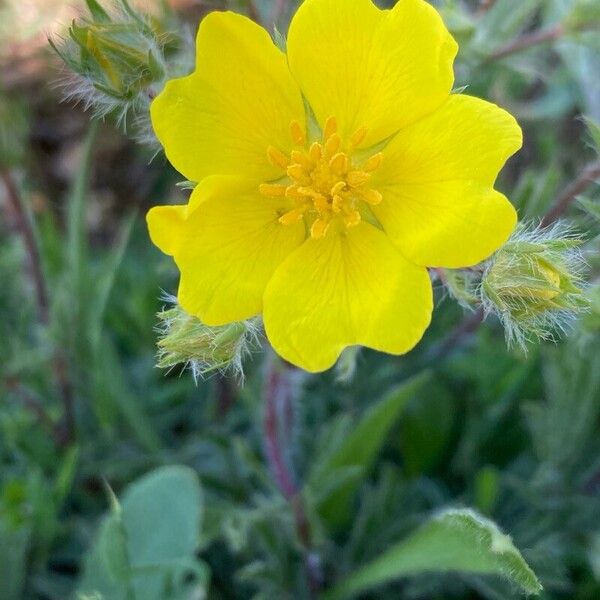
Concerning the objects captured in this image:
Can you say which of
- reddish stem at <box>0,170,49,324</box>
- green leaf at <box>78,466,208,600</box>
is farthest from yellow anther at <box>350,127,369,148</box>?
reddish stem at <box>0,170,49,324</box>

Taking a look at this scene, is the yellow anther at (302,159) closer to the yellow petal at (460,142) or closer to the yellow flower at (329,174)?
the yellow flower at (329,174)

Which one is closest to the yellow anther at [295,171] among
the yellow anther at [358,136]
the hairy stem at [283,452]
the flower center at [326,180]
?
the flower center at [326,180]

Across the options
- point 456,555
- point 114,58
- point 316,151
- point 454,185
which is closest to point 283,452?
point 456,555

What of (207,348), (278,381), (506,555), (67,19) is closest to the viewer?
(506,555)

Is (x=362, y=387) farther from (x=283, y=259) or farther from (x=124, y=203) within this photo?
(x=124, y=203)

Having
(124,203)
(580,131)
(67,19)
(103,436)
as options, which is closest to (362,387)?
(103,436)

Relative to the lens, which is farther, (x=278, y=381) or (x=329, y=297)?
(x=278, y=381)

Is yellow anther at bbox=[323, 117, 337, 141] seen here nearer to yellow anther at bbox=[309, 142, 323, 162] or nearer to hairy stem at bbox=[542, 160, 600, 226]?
yellow anther at bbox=[309, 142, 323, 162]
